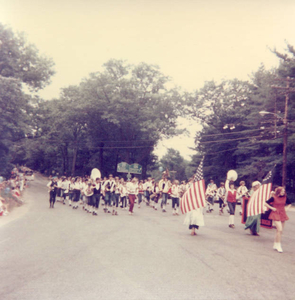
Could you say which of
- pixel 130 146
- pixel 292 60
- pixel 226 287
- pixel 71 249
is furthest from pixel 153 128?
pixel 226 287

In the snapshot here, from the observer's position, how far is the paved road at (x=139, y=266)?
5.26 meters

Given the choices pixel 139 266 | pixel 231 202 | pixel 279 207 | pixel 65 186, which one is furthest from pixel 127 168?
pixel 139 266

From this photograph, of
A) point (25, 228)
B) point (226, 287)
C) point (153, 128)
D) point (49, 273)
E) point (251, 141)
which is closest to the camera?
point (226, 287)

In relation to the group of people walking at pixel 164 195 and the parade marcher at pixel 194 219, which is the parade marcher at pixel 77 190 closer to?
the group of people walking at pixel 164 195

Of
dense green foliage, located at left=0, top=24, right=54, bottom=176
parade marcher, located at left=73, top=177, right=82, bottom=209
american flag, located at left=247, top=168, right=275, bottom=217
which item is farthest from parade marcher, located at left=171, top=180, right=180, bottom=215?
dense green foliage, located at left=0, top=24, right=54, bottom=176

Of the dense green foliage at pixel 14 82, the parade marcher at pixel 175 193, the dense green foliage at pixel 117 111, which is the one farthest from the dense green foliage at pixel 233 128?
the dense green foliage at pixel 14 82

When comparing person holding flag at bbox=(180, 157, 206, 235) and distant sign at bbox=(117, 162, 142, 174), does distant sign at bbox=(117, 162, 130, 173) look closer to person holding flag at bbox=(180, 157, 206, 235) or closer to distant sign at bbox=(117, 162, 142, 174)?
distant sign at bbox=(117, 162, 142, 174)

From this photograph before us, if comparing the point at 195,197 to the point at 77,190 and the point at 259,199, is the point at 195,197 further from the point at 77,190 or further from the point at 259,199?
the point at 77,190

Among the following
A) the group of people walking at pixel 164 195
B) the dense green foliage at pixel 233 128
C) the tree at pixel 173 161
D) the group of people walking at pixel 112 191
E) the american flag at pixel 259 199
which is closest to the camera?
the group of people walking at pixel 164 195

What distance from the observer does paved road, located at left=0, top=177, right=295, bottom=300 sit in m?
5.26

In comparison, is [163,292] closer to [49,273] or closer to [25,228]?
[49,273]

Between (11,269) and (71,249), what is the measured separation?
1.92 metres

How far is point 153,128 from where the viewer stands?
40875 millimetres

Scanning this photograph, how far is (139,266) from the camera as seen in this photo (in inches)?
263
